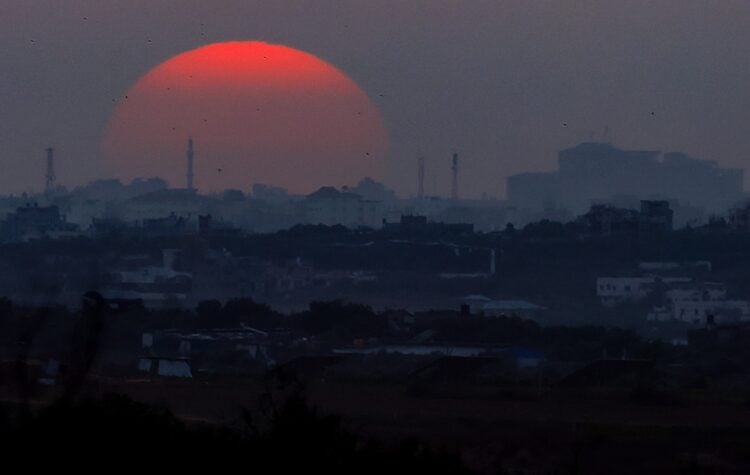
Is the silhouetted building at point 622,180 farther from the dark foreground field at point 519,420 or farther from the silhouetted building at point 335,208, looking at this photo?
the dark foreground field at point 519,420

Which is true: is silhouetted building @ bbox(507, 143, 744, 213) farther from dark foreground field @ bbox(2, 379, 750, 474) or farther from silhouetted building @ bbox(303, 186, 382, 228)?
dark foreground field @ bbox(2, 379, 750, 474)

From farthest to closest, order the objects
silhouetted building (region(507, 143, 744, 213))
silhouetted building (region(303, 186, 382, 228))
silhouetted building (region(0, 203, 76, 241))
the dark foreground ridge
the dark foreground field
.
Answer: silhouetted building (region(507, 143, 744, 213)) < silhouetted building (region(303, 186, 382, 228)) < silhouetted building (region(0, 203, 76, 241)) < the dark foreground field < the dark foreground ridge

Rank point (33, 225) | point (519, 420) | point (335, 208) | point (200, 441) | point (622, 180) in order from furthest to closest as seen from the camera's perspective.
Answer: point (622, 180)
point (335, 208)
point (33, 225)
point (519, 420)
point (200, 441)

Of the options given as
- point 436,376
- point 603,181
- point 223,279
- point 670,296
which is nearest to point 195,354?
point 436,376

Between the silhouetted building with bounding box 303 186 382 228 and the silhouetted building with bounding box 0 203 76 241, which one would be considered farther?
the silhouetted building with bounding box 303 186 382 228

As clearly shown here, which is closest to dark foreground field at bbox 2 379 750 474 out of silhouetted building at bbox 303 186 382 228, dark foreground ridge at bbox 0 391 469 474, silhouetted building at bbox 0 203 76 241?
dark foreground ridge at bbox 0 391 469 474

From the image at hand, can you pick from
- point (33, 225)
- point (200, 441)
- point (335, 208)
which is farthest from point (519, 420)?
point (335, 208)

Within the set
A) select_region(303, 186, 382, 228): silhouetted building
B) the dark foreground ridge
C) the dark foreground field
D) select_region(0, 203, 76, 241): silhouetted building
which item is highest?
select_region(303, 186, 382, 228): silhouetted building

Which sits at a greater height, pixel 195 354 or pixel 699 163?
pixel 699 163

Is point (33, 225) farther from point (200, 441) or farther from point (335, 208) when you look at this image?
point (200, 441)

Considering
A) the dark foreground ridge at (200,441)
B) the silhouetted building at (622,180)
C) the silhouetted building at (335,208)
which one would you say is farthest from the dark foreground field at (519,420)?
the silhouetted building at (622,180)

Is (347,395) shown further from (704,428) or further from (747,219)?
(747,219)
